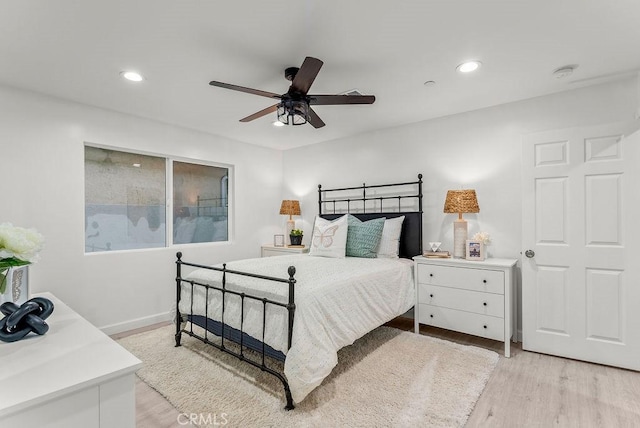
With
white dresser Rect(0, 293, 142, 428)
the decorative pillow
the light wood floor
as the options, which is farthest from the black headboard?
white dresser Rect(0, 293, 142, 428)

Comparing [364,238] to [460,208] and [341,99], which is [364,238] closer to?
[460,208]

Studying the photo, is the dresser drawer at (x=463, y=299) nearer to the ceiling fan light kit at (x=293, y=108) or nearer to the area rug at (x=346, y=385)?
the area rug at (x=346, y=385)

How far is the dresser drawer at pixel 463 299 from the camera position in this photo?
2895 mm

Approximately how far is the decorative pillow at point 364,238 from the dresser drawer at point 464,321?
0.80 metres

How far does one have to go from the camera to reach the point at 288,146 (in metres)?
5.12

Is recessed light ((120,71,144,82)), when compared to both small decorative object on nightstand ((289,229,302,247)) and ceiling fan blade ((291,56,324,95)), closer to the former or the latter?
ceiling fan blade ((291,56,324,95))

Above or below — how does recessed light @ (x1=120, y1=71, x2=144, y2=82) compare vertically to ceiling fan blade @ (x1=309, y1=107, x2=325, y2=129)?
above

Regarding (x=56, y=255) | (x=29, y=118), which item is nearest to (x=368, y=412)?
(x=56, y=255)

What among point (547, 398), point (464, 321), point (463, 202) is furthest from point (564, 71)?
Answer: point (547, 398)

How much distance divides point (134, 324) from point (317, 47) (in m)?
3.41

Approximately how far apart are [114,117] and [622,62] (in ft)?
15.2

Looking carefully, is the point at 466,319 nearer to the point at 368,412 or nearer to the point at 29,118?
the point at 368,412

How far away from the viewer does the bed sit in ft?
6.80

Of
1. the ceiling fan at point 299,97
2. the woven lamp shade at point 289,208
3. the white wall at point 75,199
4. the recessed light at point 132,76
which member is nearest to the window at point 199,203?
the white wall at point 75,199
